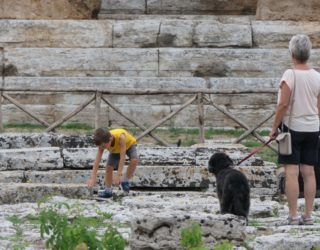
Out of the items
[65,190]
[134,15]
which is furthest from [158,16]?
[65,190]

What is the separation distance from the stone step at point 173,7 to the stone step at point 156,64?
2.82 metres

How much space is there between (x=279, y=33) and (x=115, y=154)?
28.3ft

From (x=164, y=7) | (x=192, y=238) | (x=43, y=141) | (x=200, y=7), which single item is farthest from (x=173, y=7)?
(x=192, y=238)

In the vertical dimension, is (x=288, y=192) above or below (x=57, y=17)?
below

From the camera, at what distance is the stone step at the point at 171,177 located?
1348 cm

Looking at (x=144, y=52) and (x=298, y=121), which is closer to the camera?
(x=298, y=121)

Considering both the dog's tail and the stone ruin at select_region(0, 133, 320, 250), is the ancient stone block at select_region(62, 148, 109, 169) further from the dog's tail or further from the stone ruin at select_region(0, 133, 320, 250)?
the dog's tail

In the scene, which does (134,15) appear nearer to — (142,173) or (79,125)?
(79,125)

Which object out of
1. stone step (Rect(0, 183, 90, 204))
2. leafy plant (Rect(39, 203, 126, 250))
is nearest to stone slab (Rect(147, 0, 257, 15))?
→ stone step (Rect(0, 183, 90, 204))

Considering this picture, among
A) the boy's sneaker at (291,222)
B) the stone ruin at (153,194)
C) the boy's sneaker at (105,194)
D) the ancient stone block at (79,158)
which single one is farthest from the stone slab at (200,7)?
the boy's sneaker at (291,222)

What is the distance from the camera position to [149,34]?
830 inches

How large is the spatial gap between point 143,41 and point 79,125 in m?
2.51

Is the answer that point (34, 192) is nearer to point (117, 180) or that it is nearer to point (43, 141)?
point (117, 180)

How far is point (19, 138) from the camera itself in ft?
50.1
